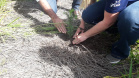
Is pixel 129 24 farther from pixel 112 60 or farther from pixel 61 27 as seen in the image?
pixel 61 27

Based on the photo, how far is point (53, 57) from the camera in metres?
1.26

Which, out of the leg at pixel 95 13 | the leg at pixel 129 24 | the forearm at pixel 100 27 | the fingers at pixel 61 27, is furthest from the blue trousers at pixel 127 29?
the fingers at pixel 61 27

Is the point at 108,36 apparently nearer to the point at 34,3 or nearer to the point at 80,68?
the point at 80,68

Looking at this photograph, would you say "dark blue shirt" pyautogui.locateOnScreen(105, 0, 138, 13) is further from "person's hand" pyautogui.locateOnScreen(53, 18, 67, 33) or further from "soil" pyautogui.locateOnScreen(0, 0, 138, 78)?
"person's hand" pyautogui.locateOnScreen(53, 18, 67, 33)

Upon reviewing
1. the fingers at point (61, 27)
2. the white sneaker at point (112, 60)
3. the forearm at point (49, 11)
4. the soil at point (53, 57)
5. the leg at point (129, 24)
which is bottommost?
the white sneaker at point (112, 60)

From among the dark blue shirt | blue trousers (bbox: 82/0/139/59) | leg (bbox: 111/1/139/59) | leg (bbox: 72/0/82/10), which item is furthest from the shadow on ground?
leg (bbox: 72/0/82/10)

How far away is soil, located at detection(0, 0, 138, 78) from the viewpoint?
3.63 feet

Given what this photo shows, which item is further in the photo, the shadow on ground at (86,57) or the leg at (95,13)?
the leg at (95,13)

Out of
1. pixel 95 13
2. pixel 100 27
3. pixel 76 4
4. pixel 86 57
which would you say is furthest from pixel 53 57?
pixel 76 4

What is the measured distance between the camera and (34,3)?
7.59ft

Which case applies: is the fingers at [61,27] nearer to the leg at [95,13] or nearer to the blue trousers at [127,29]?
the leg at [95,13]

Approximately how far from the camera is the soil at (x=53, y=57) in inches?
43.6

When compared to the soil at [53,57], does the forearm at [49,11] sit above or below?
above

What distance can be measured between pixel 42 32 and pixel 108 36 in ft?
2.63
